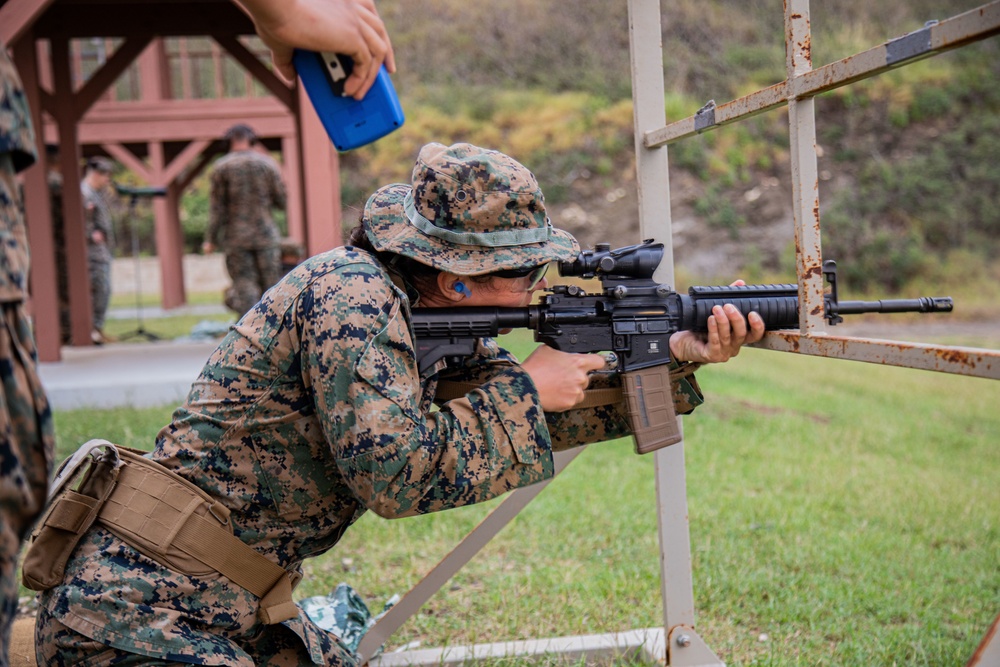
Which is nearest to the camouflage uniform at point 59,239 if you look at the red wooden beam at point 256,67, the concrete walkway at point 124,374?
the concrete walkway at point 124,374

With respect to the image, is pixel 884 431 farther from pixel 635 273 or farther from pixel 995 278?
pixel 995 278

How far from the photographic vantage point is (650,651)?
2625mm

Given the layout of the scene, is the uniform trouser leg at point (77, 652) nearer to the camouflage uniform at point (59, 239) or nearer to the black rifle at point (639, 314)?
the black rifle at point (639, 314)

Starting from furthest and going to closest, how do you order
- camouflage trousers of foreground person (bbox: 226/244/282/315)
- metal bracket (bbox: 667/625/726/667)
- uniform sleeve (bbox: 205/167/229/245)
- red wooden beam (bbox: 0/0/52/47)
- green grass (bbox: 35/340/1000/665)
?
camouflage trousers of foreground person (bbox: 226/244/282/315) → uniform sleeve (bbox: 205/167/229/245) → red wooden beam (bbox: 0/0/52/47) → green grass (bbox: 35/340/1000/665) → metal bracket (bbox: 667/625/726/667)

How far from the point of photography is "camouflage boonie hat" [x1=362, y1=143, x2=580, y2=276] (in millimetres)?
1859

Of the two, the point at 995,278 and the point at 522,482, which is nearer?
the point at 522,482

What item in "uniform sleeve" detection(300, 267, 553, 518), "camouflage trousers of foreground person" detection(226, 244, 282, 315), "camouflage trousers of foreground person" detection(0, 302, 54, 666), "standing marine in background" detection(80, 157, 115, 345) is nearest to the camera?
"camouflage trousers of foreground person" detection(0, 302, 54, 666)

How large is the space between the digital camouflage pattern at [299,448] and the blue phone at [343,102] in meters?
0.26

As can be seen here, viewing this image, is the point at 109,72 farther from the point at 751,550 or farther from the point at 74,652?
the point at 74,652

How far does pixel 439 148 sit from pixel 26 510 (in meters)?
1.16

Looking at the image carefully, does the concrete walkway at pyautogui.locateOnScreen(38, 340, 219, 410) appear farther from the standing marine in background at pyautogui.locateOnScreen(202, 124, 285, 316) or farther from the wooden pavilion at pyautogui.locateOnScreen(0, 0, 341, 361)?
the standing marine in background at pyautogui.locateOnScreen(202, 124, 285, 316)

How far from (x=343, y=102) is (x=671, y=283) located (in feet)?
3.41

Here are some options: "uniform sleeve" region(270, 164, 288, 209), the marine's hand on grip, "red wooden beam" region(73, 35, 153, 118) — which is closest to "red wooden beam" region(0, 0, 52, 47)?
"red wooden beam" region(73, 35, 153, 118)

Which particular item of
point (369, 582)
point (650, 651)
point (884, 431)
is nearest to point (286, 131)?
point (884, 431)
